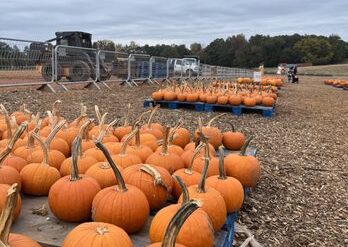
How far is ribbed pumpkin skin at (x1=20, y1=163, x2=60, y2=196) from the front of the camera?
284 centimetres

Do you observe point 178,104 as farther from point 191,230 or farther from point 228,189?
point 191,230

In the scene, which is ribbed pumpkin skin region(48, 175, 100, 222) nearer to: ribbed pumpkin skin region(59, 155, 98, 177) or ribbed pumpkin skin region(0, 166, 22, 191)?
ribbed pumpkin skin region(0, 166, 22, 191)

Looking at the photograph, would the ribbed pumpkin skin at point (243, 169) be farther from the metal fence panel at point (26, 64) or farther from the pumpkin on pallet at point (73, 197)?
the metal fence panel at point (26, 64)

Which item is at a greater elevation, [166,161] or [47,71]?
[47,71]

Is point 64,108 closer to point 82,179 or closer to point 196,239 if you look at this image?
point 82,179

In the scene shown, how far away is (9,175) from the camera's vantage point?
2.69m

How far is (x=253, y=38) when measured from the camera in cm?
10281

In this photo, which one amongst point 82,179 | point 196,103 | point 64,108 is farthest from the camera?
point 196,103

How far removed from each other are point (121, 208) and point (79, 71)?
41.2 feet

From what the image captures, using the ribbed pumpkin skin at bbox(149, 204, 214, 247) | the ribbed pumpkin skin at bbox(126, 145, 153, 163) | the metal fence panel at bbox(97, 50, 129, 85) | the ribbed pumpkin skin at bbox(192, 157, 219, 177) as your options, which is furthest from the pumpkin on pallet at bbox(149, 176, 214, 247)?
the metal fence panel at bbox(97, 50, 129, 85)

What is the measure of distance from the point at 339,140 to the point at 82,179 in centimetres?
662

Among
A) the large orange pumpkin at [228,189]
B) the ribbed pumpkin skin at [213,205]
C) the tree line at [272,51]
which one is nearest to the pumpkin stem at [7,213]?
the ribbed pumpkin skin at [213,205]

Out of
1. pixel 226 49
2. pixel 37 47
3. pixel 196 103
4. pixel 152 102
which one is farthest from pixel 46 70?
pixel 226 49

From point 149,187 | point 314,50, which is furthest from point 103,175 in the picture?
point 314,50
